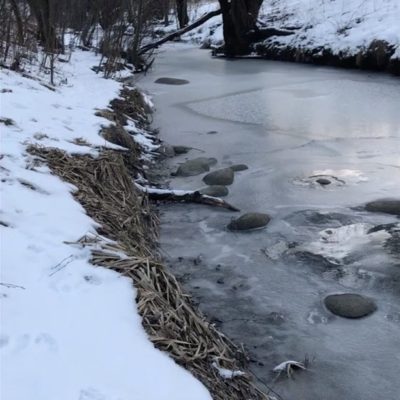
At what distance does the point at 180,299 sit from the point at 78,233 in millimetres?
649

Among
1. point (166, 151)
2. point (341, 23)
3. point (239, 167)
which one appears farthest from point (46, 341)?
point (341, 23)

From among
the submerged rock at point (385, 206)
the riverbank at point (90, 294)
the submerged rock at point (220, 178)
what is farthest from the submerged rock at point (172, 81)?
the submerged rock at point (385, 206)

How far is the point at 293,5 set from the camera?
18.5 m

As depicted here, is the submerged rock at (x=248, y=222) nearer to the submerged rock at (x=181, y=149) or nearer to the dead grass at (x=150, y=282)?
the dead grass at (x=150, y=282)

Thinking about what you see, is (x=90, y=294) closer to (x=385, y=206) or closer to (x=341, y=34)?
(x=385, y=206)

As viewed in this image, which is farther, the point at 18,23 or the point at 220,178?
the point at 18,23

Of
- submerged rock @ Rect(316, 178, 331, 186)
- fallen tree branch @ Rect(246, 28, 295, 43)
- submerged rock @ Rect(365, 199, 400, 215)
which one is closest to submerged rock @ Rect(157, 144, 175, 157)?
submerged rock @ Rect(316, 178, 331, 186)

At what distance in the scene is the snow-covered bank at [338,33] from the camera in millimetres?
13117

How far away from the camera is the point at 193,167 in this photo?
20.1ft

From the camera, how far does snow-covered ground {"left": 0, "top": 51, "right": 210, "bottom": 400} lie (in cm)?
188

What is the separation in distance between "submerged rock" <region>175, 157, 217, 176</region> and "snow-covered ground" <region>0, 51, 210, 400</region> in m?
2.39

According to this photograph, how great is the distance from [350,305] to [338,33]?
12.9 metres

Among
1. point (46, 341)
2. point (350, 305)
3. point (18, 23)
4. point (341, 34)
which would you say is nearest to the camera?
point (46, 341)

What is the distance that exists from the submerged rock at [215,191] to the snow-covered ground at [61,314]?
195 centimetres
